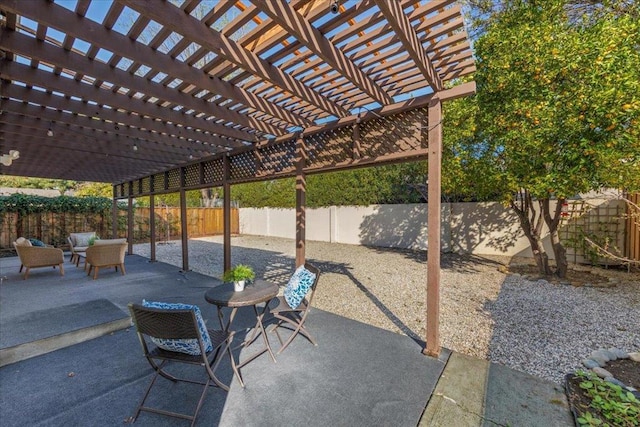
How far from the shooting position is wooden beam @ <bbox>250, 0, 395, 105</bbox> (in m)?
1.78

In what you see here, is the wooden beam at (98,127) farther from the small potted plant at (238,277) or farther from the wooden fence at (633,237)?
the wooden fence at (633,237)

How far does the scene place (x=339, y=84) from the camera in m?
3.07

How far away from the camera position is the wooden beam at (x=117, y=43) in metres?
1.82

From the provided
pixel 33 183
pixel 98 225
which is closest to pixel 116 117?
pixel 98 225

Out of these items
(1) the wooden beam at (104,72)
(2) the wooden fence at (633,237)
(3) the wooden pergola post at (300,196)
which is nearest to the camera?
(1) the wooden beam at (104,72)

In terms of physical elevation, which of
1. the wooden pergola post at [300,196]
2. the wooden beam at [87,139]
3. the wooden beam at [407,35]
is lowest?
the wooden pergola post at [300,196]

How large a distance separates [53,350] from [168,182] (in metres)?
5.41

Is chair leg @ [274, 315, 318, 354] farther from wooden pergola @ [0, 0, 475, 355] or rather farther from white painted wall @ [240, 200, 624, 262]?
white painted wall @ [240, 200, 624, 262]

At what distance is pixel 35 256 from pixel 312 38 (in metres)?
7.47

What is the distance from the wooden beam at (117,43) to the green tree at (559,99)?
167 inches

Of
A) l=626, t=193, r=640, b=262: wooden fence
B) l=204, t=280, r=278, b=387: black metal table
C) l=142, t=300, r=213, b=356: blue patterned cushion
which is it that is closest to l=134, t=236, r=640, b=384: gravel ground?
l=626, t=193, r=640, b=262: wooden fence

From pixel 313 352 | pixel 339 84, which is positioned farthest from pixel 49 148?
pixel 313 352

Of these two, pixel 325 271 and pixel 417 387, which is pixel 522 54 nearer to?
pixel 417 387

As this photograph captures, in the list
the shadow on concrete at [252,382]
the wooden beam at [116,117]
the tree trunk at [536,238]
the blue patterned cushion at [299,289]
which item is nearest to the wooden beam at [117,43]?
the wooden beam at [116,117]
